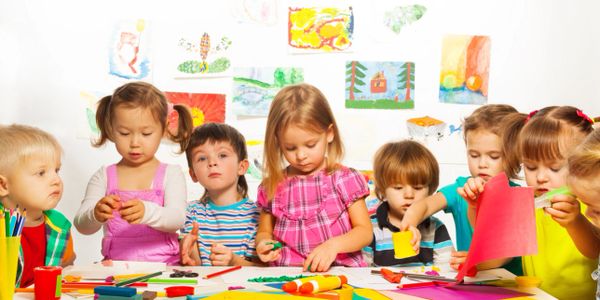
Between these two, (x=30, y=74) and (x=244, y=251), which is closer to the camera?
(x=244, y=251)

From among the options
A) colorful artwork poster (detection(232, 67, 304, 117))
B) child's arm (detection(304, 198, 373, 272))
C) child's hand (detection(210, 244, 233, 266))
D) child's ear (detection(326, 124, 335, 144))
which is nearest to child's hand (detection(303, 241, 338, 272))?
child's arm (detection(304, 198, 373, 272))

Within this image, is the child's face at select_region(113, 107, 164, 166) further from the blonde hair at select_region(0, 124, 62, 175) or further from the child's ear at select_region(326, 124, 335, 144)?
the child's ear at select_region(326, 124, 335, 144)

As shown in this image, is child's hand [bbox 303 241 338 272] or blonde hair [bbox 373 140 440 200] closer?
child's hand [bbox 303 241 338 272]

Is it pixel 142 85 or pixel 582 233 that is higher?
pixel 142 85

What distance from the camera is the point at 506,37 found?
2.91m

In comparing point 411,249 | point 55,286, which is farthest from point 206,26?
point 55,286

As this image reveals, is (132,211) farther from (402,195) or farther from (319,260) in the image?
(402,195)

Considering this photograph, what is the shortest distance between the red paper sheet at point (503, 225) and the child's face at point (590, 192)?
0.24 feet

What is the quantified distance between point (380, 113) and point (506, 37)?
0.67 m

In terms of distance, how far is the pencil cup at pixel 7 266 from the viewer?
3.29 ft

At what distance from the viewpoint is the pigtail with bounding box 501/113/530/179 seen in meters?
1.72

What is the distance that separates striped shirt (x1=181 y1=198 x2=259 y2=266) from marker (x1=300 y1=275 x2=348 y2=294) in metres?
0.65

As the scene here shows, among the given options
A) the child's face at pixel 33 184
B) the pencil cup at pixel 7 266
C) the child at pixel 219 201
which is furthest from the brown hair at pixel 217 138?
the pencil cup at pixel 7 266

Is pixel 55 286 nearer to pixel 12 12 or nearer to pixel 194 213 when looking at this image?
pixel 194 213
